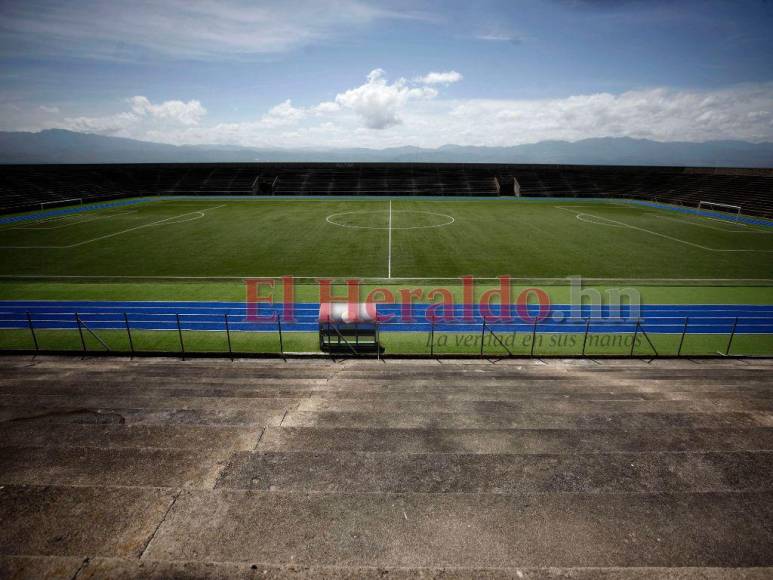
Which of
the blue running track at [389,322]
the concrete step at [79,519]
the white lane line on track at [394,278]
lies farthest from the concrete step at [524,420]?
the white lane line on track at [394,278]

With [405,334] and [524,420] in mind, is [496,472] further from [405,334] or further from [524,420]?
[405,334]

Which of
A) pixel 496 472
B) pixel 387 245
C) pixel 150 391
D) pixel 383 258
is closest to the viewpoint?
pixel 496 472

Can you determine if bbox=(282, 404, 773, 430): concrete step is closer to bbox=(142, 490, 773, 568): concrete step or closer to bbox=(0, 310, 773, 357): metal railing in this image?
bbox=(142, 490, 773, 568): concrete step

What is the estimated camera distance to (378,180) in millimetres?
65688

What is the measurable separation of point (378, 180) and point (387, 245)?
39.0 meters

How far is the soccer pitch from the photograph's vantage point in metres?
23.7

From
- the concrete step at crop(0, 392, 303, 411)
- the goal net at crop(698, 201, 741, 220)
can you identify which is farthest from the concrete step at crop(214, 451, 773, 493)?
the goal net at crop(698, 201, 741, 220)

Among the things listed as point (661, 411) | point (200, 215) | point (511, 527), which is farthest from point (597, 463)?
point (200, 215)

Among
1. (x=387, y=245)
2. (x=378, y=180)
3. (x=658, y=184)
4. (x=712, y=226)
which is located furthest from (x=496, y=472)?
(x=658, y=184)

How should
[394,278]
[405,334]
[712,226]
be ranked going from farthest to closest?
1. [712,226]
2. [394,278]
3. [405,334]

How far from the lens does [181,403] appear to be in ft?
32.5

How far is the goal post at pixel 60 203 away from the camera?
151ft

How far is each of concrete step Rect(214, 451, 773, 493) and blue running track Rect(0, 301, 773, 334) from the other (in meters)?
8.61

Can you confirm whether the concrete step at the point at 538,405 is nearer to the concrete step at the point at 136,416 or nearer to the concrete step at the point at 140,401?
the concrete step at the point at 140,401
